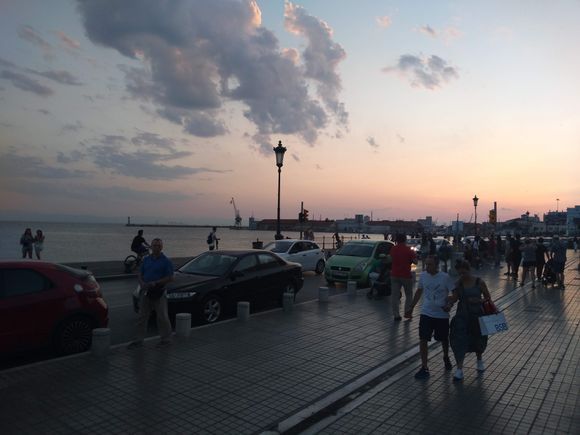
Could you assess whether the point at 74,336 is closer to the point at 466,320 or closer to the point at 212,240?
the point at 466,320

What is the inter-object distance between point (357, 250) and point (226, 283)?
25.7ft

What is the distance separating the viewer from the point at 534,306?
12.4 m

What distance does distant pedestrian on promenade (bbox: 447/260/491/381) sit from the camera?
20.5 feet

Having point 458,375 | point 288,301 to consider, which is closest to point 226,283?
point 288,301

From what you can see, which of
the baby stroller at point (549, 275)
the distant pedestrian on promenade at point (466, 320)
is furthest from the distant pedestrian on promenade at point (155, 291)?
the baby stroller at point (549, 275)

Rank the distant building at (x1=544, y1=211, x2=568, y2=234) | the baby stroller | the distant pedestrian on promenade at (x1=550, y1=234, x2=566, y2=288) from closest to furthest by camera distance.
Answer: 1. the distant pedestrian on promenade at (x1=550, y1=234, x2=566, y2=288)
2. the baby stroller
3. the distant building at (x1=544, y1=211, x2=568, y2=234)

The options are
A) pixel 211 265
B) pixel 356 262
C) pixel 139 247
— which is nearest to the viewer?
pixel 211 265

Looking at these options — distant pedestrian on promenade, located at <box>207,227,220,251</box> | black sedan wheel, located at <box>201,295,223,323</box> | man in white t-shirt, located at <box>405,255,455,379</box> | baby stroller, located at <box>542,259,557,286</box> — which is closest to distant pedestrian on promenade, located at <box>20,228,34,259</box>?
distant pedestrian on promenade, located at <box>207,227,220,251</box>

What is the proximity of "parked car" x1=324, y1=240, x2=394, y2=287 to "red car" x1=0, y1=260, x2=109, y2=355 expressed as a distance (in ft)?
30.9

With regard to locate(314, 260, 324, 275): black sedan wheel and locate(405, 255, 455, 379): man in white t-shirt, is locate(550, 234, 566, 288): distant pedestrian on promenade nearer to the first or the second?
locate(314, 260, 324, 275): black sedan wheel

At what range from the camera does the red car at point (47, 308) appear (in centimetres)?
640

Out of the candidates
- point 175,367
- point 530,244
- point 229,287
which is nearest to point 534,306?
point 530,244

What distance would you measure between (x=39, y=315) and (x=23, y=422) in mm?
2261

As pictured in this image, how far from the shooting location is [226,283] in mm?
9930
